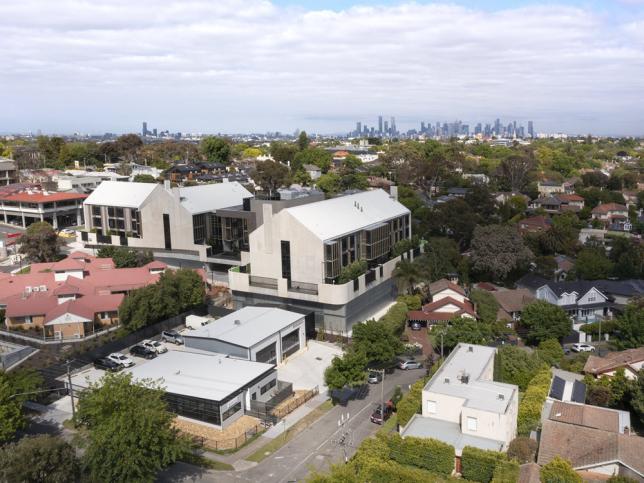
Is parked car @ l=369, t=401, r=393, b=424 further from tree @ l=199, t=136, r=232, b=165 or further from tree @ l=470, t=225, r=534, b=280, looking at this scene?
tree @ l=199, t=136, r=232, b=165

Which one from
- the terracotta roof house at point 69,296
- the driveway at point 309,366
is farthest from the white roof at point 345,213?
the terracotta roof house at point 69,296

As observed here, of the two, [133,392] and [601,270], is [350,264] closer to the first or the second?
[133,392]

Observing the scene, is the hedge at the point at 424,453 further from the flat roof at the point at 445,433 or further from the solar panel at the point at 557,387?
the solar panel at the point at 557,387

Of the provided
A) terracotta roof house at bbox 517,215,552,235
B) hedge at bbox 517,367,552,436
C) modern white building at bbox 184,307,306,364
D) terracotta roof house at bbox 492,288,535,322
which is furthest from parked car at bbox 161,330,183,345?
terracotta roof house at bbox 517,215,552,235

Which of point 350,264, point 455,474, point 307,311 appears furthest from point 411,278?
point 455,474

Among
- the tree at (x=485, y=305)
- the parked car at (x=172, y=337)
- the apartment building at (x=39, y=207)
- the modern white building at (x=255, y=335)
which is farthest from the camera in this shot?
the apartment building at (x=39, y=207)

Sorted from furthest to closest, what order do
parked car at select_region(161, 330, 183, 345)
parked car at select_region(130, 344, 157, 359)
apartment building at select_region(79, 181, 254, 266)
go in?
apartment building at select_region(79, 181, 254, 266)
parked car at select_region(161, 330, 183, 345)
parked car at select_region(130, 344, 157, 359)

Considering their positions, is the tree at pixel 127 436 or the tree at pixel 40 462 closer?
the tree at pixel 40 462
